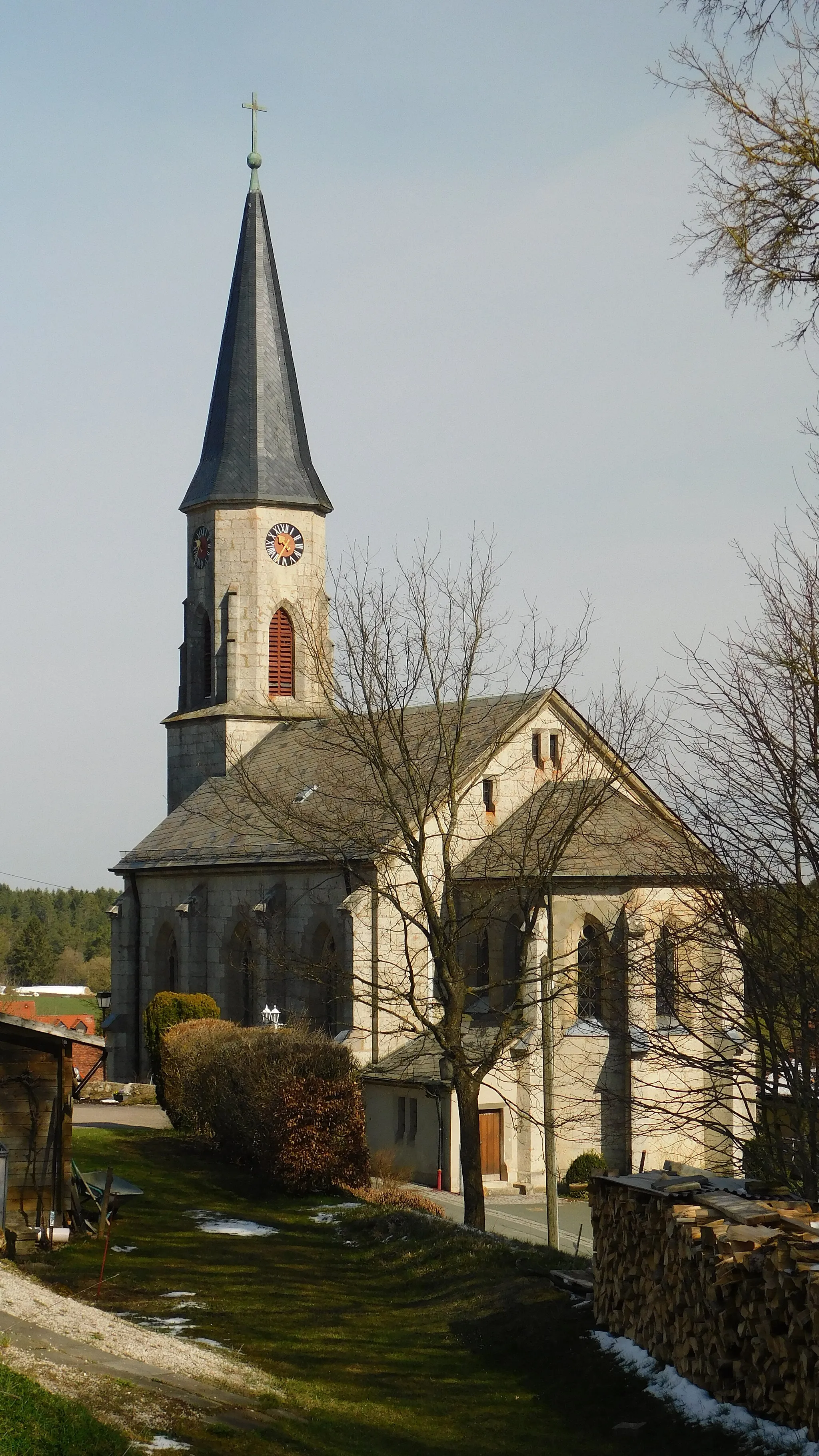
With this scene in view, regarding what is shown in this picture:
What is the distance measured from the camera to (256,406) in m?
51.0

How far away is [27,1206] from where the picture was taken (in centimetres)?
2066

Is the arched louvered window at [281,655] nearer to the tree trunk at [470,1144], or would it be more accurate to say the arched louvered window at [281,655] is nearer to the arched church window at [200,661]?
the arched church window at [200,661]

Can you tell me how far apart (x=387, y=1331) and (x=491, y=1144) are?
63.1ft

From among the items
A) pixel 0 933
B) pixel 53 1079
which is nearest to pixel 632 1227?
pixel 53 1079

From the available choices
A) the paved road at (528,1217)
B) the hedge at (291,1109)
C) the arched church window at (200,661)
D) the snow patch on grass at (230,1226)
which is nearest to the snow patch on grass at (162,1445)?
the snow patch on grass at (230,1226)

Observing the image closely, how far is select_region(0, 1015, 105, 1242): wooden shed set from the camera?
20484mm

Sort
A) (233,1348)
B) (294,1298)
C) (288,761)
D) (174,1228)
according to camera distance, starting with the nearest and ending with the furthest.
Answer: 1. (233,1348)
2. (294,1298)
3. (174,1228)
4. (288,761)

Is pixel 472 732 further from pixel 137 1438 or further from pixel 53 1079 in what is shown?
pixel 137 1438

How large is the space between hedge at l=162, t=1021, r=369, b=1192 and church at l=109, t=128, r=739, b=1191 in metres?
1.25

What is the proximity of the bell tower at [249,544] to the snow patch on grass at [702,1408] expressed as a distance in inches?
1427

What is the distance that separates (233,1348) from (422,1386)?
205 cm

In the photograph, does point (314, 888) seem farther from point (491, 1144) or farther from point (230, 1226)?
point (230, 1226)

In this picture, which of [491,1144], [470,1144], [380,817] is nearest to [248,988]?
[380,817]

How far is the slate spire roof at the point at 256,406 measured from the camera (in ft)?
166
